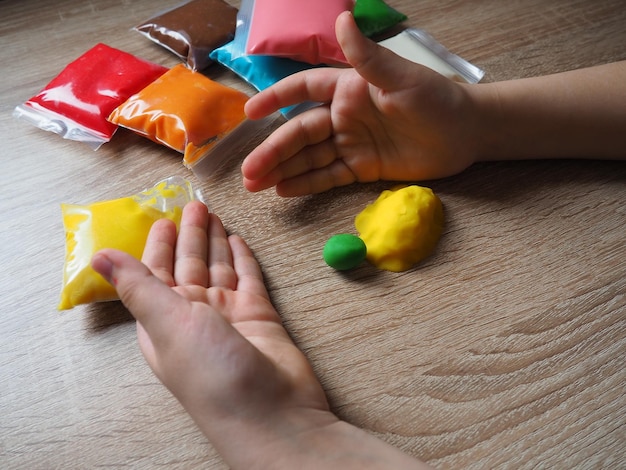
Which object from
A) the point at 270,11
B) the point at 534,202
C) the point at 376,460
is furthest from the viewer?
the point at 270,11

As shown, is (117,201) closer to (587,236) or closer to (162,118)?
(162,118)

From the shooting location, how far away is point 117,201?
0.66 m

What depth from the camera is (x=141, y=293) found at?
0.48 metres

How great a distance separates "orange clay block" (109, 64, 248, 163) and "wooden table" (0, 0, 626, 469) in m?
0.04

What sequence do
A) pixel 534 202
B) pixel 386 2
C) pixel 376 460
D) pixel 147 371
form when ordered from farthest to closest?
1. pixel 386 2
2. pixel 534 202
3. pixel 147 371
4. pixel 376 460

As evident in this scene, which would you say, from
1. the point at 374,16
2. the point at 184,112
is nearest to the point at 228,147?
the point at 184,112

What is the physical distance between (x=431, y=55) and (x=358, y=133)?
8.3 inches

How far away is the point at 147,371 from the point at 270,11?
0.53 meters

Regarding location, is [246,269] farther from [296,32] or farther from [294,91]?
[296,32]

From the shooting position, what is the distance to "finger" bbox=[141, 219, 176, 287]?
586mm

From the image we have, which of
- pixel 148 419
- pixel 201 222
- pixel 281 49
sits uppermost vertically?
pixel 281 49

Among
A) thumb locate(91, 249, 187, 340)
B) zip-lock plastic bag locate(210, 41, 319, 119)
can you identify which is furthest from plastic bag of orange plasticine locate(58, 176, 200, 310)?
zip-lock plastic bag locate(210, 41, 319, 119)

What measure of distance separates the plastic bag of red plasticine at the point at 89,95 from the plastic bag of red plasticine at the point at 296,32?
16 centimetres

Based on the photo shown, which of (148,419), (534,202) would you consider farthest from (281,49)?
(148,419)
